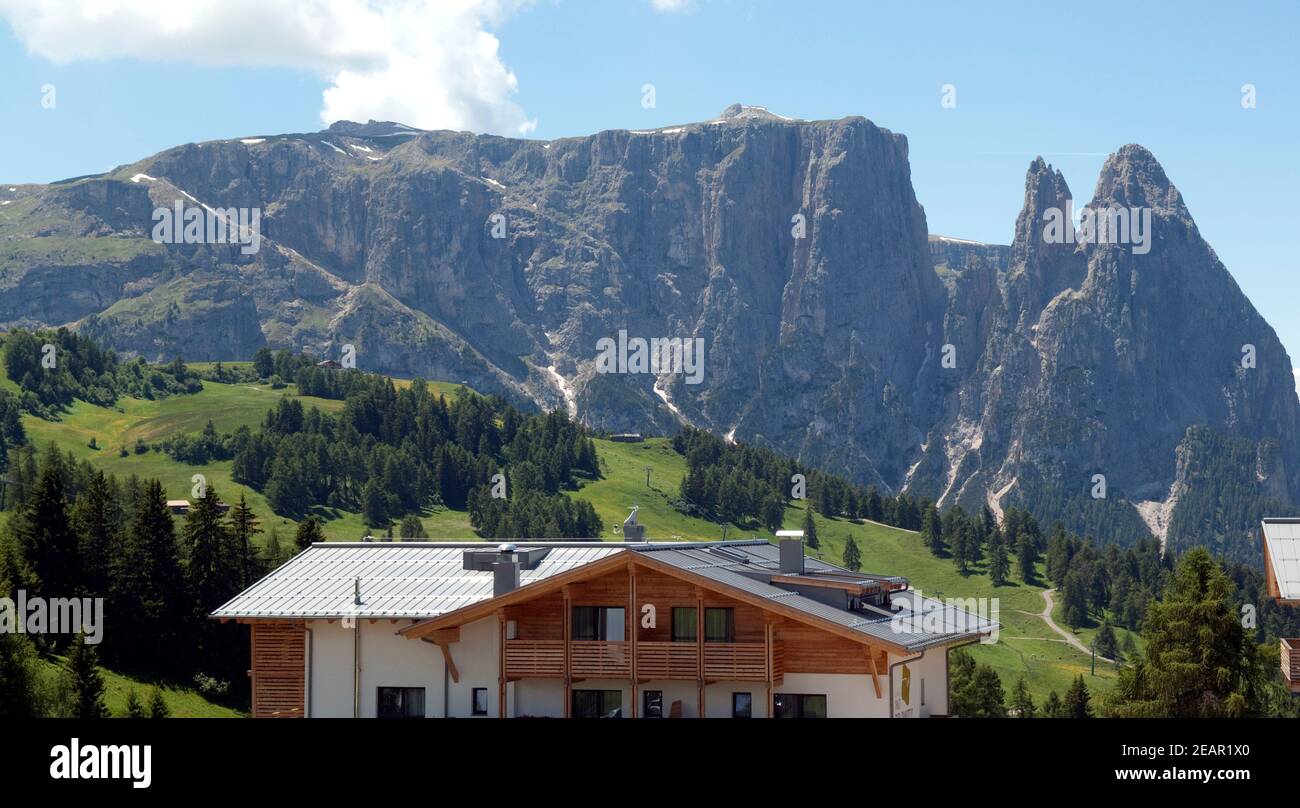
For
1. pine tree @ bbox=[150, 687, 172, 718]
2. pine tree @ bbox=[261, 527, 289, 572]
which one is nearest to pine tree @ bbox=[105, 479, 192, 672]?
pine tree @ bbox=[261, 527, 289, 572]

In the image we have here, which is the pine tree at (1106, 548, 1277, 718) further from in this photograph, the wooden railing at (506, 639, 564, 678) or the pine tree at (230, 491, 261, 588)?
the pine tree at (230, 491, 261, 588)

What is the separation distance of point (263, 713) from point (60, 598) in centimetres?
4490

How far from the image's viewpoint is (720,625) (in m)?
51.5

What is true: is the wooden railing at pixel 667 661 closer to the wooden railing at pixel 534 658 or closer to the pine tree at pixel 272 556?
the wooden railing at pixel 534 658

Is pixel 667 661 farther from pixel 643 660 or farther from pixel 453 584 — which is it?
pixel 453 584

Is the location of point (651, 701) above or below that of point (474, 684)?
below

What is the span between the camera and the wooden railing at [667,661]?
50562 mm

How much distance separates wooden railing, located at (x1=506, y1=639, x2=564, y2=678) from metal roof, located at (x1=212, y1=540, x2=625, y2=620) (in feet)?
10.9

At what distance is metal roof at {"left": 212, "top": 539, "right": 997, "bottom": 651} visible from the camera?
2058 inches

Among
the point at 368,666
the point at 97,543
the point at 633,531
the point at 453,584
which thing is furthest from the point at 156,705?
the point at 368,666

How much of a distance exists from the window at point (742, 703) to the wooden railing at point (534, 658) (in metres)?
5.86

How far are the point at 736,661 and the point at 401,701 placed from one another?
40.3 ft
